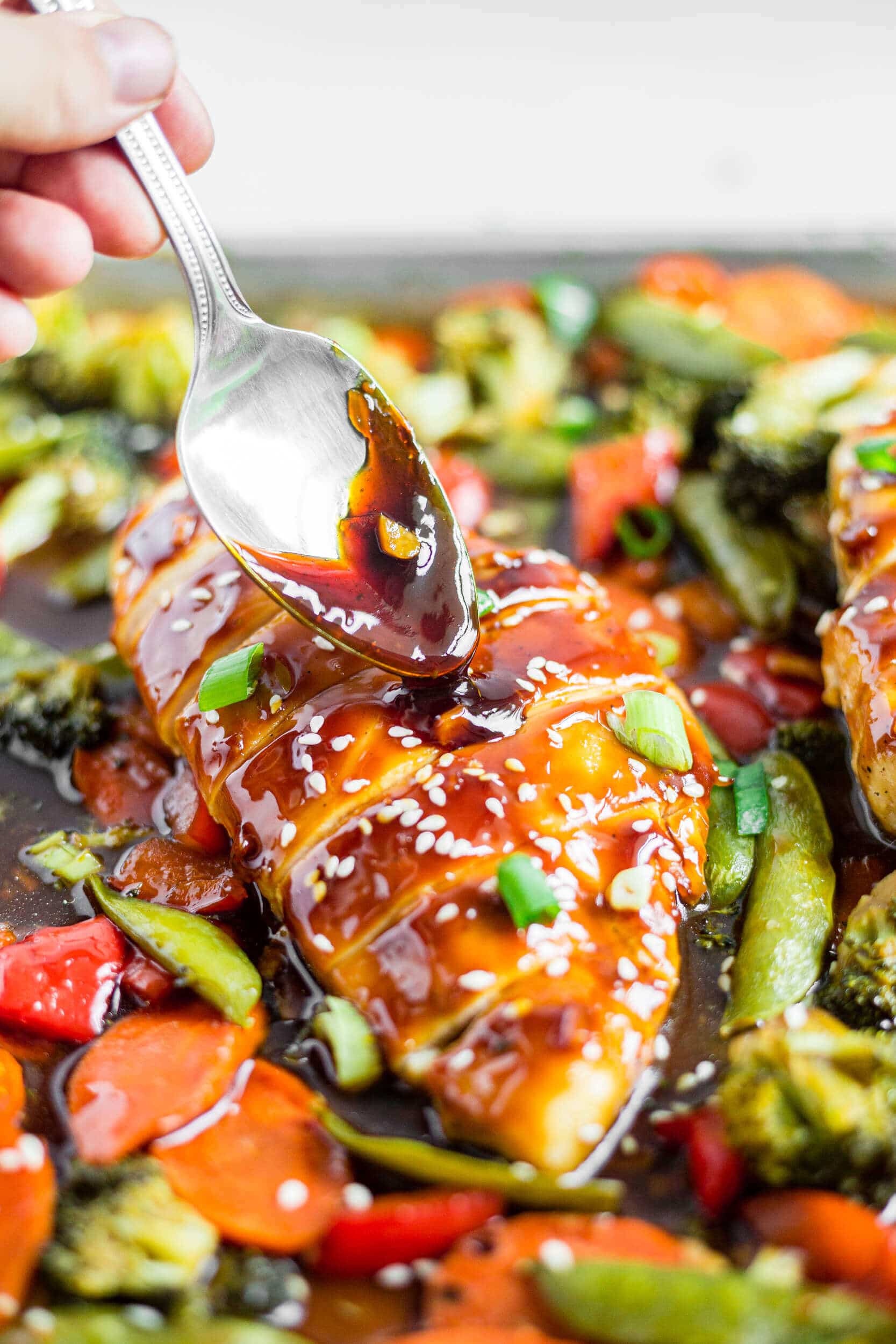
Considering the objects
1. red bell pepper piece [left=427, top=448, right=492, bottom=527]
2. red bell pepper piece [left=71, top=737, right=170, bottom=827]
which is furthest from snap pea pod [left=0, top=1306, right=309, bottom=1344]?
red bell pepper piece [left=427, top=448, right=492, bottom=527]

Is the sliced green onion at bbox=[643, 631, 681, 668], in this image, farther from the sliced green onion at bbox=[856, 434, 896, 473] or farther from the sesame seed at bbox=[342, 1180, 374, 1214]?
the sesame seed at bbox=[342, 1180, 374, 1214]

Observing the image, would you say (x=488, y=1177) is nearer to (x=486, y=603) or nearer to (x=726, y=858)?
(x=726, y=858)

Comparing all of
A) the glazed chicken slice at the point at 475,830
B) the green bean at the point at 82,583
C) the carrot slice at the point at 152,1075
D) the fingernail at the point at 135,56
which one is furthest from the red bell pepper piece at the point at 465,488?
the carrot slice at the point at 152,1075

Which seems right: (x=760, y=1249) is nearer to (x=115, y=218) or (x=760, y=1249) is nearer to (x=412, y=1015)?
(x=412, y=1015)

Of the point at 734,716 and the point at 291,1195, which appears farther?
the point at 734,716

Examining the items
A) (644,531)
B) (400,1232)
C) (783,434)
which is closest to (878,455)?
(783,434)

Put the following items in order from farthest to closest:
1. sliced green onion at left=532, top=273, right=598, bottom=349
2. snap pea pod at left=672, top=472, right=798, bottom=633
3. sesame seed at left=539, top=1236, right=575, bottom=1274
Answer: sliced green onion at left=532, top=273, right=598, bottom=349
snap pea pod at left=672, top=472, right=798, bottom=633
sesame seed at left=539, top=1236, right=575, bottom=1274

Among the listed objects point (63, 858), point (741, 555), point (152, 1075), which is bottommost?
point (63, 858)
